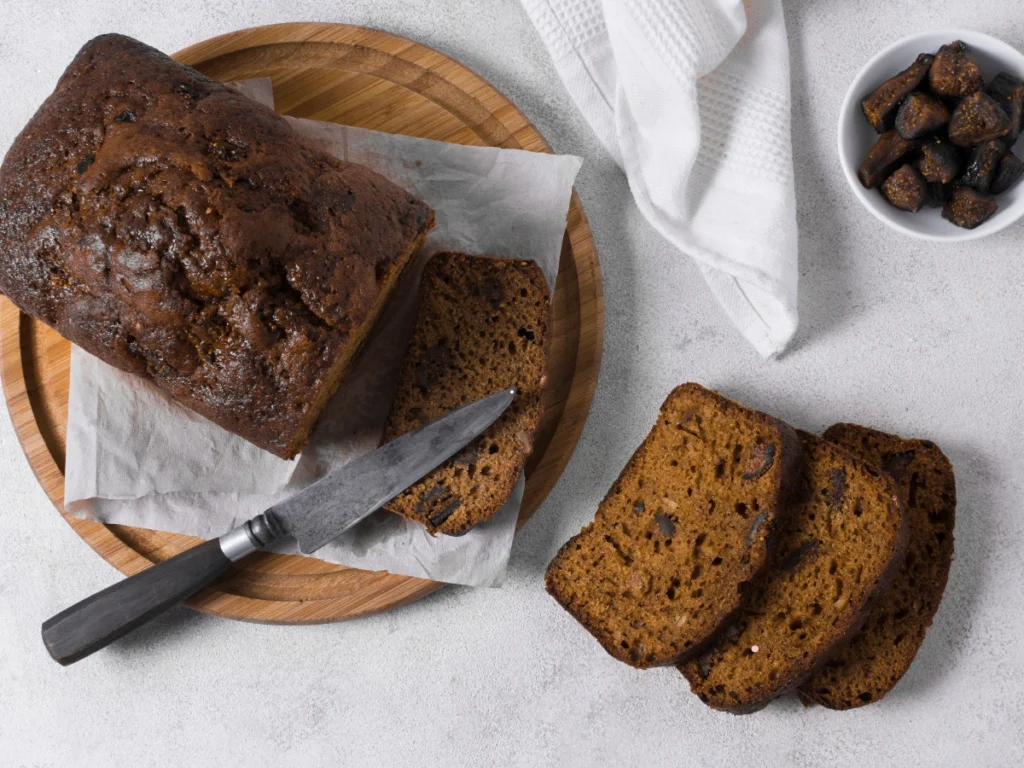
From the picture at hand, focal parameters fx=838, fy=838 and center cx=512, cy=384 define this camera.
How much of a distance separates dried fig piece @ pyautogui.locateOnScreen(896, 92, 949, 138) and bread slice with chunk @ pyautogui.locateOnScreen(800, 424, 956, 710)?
0.98 metres

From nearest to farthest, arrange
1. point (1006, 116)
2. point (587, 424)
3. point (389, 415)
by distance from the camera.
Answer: point (1006, 116) < point (389, 415) < point (587, 424)

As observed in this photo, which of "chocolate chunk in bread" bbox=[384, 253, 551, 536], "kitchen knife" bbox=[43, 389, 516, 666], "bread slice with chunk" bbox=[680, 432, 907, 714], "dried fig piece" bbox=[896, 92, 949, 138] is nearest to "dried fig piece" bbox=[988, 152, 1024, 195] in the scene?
"dried fig piece" bbox=[896, 92, 949, 138]

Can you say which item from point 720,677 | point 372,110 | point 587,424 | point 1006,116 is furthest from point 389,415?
point 1006,116

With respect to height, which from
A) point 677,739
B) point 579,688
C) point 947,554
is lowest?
point 677,739

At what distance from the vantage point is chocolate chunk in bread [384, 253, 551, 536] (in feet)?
8.97

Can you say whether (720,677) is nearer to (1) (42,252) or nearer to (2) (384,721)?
(2) (384,721)

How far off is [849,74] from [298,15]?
1.98 metres

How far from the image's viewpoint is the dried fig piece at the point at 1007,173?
2650 millimetres

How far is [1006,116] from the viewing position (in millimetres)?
2600

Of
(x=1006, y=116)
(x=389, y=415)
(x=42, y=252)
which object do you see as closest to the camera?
(x=42, y=252)

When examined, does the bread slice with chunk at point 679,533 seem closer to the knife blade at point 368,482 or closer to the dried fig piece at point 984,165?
the knife blade at point 368,482

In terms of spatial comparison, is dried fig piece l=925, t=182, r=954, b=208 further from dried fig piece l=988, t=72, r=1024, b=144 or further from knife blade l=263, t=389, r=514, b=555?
knife blade l=263, t=389, r=514, b=555

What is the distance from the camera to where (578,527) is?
2988 millimetres

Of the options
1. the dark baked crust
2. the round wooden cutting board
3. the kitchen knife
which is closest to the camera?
the dark baked crust
